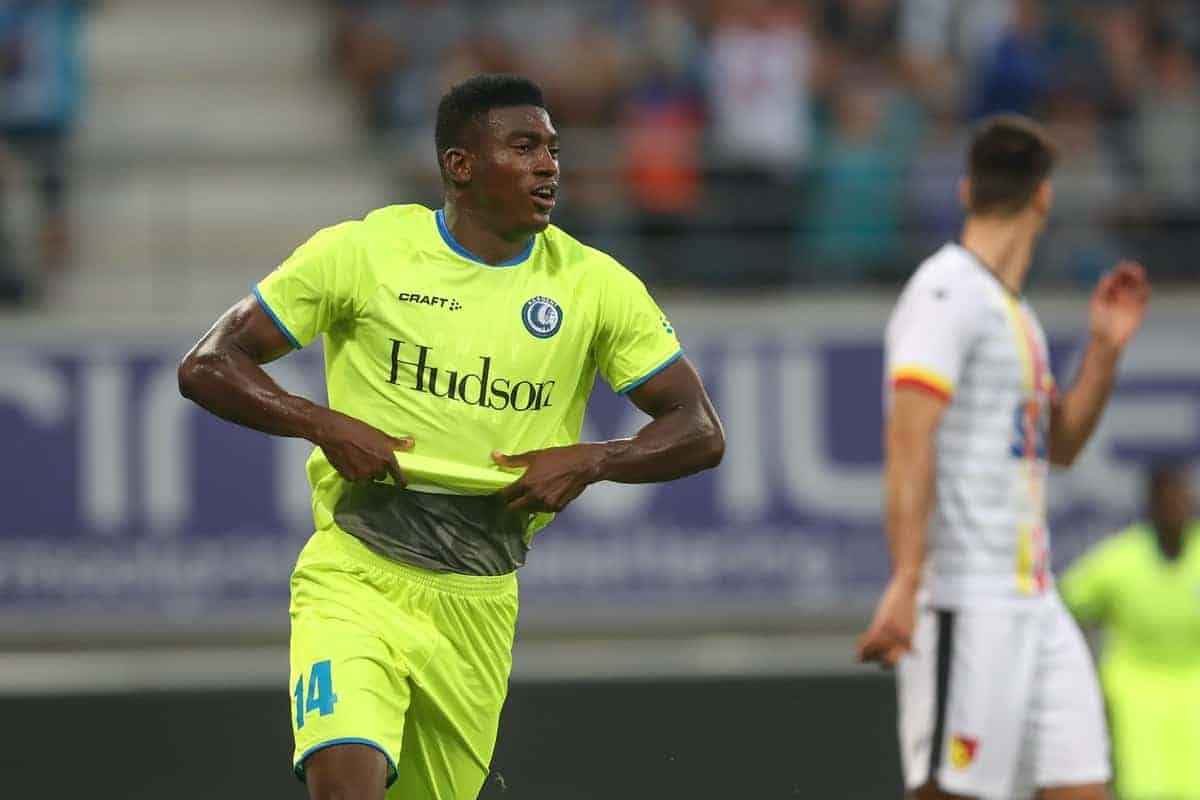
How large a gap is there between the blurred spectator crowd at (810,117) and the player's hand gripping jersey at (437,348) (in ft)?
25.9

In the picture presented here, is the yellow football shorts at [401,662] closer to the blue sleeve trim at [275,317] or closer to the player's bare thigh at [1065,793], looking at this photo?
the blue sleeve trim at [275,317]

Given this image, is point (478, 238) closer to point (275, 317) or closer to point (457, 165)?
point (457, 165)

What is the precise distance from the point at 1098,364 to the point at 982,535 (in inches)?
32.3

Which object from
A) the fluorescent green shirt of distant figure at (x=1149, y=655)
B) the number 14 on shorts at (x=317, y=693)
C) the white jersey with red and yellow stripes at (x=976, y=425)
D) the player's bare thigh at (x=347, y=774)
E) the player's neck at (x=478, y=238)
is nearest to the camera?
the player's bare thigh at (x=347, y=774)

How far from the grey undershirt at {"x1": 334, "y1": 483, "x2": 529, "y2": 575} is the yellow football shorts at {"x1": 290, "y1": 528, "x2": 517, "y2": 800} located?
3 cm

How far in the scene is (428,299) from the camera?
531 cm

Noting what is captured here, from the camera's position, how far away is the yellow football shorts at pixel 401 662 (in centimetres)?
500

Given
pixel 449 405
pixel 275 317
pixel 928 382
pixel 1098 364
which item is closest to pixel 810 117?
pixel 1098 364

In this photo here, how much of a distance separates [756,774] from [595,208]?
5.72 metres

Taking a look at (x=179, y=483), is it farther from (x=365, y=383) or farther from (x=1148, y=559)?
(x=365, y=383)

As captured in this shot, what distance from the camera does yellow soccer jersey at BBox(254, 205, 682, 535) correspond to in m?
5.26

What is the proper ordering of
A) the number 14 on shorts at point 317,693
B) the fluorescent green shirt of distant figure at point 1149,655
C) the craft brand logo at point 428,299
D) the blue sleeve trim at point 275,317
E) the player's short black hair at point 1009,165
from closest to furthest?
the number 14 on shorts at point 317,693 → the blue sleeve trim at point 275,317 → the craft brand logo at point 428,299 → the player's short black hair at point 1009,165 → the fluorescent green shirt of distant figure at point 1149,655

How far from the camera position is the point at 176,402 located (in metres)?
13.0

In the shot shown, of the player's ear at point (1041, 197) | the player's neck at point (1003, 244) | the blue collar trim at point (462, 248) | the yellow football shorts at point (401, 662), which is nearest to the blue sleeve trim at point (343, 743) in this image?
the yellow football shorts at point (401, 662)
